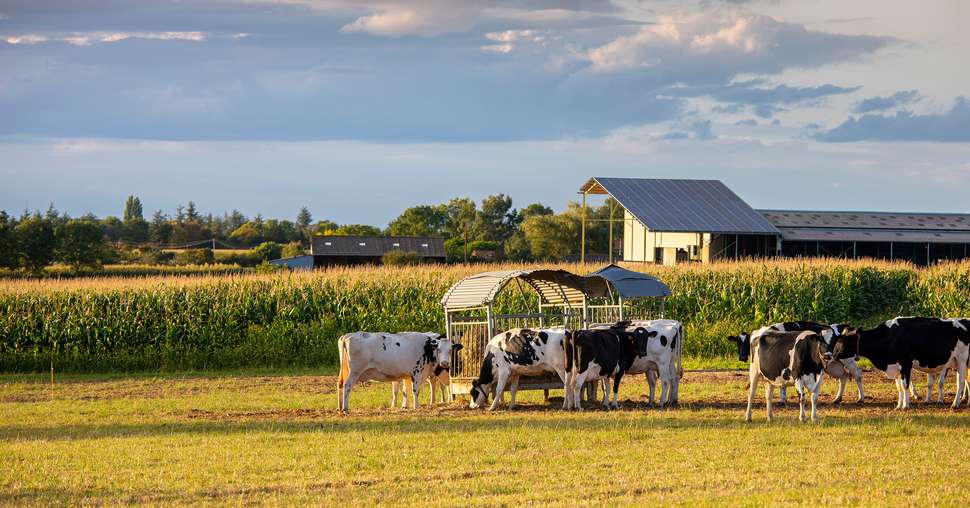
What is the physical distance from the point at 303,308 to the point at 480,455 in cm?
2119

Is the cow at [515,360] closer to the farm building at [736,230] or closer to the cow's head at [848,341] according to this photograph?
the cow's head at [848,341]

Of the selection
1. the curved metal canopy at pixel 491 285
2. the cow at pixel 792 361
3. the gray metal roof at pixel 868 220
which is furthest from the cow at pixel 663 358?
the gray metal roof at pixel 868 220

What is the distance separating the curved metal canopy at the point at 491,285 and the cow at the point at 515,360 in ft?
4.92

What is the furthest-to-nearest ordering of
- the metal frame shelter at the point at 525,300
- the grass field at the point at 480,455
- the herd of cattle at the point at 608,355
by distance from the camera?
the metal frame shelter at the point at 525,300, the herd of cattle at the point at 608,355, the grass field at the point at 480,455

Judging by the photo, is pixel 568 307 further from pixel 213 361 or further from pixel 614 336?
pixel 213 361

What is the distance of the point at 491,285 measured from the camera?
2284 centimetres

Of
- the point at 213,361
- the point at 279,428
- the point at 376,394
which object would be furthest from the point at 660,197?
the point at 279,428

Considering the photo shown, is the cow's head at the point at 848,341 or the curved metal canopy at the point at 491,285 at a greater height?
the curved metal canopy at the point at 491,285

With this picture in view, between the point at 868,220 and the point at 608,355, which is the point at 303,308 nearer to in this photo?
the point at 608,355

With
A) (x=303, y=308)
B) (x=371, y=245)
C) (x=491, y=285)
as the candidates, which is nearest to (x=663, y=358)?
(x=491, y=285)

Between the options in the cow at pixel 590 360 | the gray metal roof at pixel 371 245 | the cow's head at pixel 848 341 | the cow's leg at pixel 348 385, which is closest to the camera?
the cow's head at pixel 848 341

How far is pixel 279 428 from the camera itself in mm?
18078

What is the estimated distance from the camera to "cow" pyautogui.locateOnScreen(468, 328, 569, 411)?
20.8 meters

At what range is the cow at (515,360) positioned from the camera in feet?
68.1
